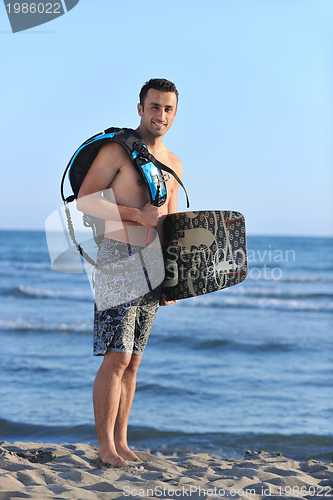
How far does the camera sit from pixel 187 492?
6.40ft

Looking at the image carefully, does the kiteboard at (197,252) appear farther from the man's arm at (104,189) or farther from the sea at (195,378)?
the sea at (195,378)

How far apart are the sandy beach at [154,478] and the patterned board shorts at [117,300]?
2.03ft

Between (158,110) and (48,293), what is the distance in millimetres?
11773

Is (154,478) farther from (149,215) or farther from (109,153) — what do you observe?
(109,153)

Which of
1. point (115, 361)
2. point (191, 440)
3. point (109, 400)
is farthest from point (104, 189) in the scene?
point (191, 440)

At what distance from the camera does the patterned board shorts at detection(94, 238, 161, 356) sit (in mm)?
2371

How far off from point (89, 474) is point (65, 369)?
11.7ft

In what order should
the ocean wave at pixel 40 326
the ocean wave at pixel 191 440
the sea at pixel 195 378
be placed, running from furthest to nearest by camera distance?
1. the ocean wave at pixel 40 326
2. the sea at pixel 195 378
3. the ocean wave at pixel 191 440

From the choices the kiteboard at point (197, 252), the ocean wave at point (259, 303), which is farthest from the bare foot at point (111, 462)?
the ocean wave at point (259, 303)

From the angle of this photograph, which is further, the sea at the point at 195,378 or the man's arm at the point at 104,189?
the sea at the point at 195,378

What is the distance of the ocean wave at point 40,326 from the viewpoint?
8.38 m

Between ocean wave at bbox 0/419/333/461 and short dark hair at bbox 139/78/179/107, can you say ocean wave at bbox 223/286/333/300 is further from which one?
short dark hair at bbox 139/78/179/107

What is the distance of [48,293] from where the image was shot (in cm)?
1352

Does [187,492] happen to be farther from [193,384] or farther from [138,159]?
[193,384]
